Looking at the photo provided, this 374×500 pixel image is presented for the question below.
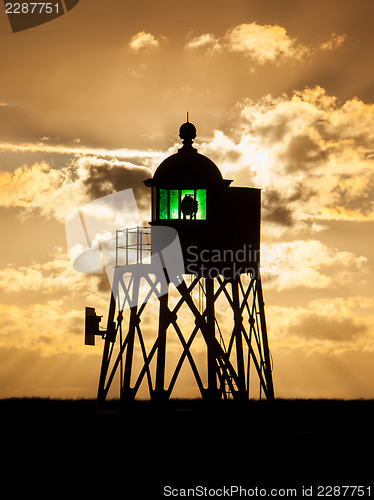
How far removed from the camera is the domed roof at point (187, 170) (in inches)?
1382

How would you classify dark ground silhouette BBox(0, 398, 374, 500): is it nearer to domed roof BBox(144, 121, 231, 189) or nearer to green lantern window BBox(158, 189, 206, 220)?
green lantern window BBox(158, 189, 206, 220)

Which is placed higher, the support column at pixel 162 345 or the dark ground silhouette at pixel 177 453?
the support column at pixel 162 345

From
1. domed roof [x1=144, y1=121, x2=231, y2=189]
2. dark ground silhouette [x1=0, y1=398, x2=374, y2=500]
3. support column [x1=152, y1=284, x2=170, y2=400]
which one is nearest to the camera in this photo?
dark ground silhouette [x1=0, y1=398, x2=374, y2=500]

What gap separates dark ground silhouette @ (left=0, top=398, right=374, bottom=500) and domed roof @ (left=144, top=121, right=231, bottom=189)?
9260 mm

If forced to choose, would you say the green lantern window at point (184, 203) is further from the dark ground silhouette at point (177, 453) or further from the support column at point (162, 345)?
the dark ground silhouette at point (177, 453)

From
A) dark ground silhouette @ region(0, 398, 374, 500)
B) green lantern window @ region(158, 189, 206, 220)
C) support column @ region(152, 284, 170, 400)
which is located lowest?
dark ground silhouette @ region(0, 398, 374, 500)

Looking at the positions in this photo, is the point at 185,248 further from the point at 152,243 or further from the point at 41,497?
the point at 41,497

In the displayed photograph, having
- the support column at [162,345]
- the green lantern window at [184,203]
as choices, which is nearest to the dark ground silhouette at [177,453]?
the support column at [162,345]

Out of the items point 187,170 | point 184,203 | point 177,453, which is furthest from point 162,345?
point 187,170

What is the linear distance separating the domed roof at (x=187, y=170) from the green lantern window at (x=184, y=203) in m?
0.30

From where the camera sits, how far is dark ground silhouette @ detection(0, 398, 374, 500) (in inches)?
1144

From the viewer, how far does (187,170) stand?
35.2 m

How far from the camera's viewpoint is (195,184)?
35062 millimetres

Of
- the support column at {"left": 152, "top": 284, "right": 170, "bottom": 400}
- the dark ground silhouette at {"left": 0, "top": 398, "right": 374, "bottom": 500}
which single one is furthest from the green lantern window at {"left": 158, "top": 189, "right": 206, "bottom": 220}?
the dark ground silhouette at {"left": 0, "top": 398, "right": 374, "bottom": 500}
